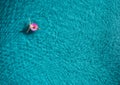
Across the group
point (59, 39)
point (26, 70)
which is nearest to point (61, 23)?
point (59, 39)

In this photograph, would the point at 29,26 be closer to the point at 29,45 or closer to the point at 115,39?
the point at 29,45

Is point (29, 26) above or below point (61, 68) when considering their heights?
above

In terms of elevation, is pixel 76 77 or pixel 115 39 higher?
pixel 115 39

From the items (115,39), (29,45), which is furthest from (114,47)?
(29,45)

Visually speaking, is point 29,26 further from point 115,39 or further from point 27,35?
point 115,39

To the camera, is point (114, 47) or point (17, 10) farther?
point (114, 47)
